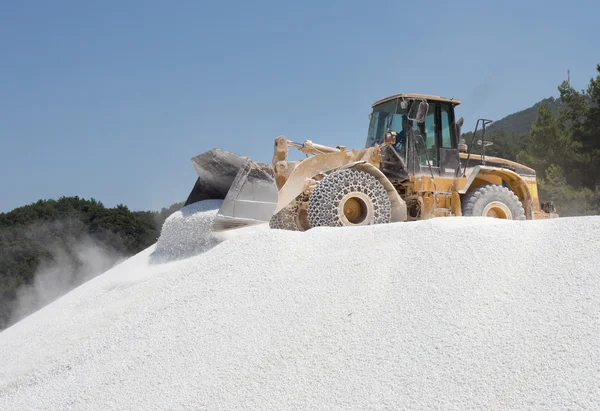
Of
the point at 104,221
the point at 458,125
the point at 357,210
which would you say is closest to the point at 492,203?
the point at 458,125

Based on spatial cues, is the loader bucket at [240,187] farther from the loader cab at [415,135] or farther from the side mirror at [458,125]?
the side mirror at [458,125]

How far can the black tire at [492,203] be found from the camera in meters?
7.80

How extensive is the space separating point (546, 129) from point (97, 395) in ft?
68.5

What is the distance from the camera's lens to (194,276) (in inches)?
194

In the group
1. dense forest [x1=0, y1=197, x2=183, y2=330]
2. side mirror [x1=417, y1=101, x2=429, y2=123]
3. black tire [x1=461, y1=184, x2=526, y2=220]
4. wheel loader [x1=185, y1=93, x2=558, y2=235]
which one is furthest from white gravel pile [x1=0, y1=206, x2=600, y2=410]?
dense forest [x1=0, y1=197, x2=183, y2=330]

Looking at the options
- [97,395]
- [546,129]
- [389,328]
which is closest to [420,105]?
[389,328]

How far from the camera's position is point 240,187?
5.97m

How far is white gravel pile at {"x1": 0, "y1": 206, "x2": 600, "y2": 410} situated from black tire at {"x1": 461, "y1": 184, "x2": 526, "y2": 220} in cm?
264

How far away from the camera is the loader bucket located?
5941mm

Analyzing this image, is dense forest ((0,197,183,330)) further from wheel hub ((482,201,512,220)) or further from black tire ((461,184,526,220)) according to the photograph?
wheel hub ((482,201,512,220))

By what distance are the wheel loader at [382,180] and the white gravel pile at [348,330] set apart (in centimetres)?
107

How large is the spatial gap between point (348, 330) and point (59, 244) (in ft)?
47.3

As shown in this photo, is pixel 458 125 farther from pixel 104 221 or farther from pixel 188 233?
pixel 104 221

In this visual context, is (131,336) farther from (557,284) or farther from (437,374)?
(557,284)
